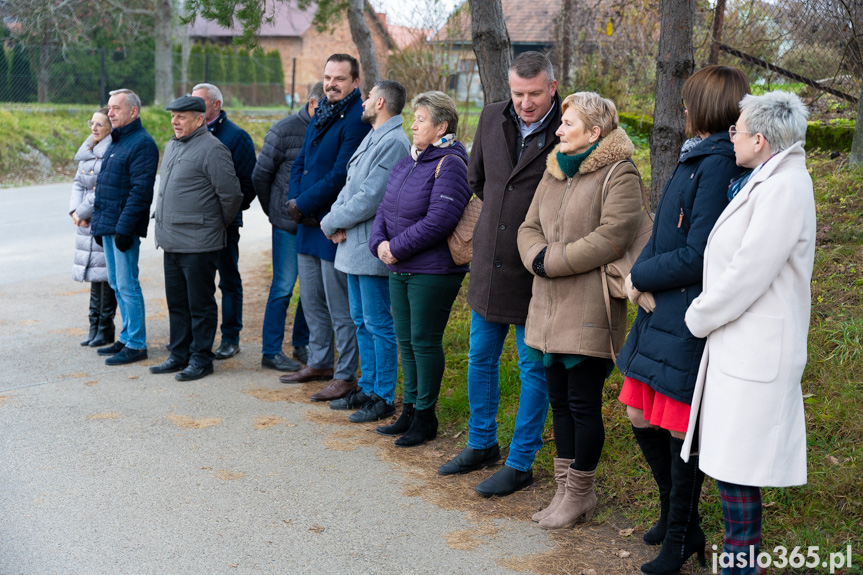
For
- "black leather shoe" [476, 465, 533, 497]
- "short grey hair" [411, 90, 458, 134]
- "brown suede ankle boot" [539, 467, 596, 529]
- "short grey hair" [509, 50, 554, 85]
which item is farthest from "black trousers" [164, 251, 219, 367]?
"brown suede ankle boot" [539, 467, 596, 529]

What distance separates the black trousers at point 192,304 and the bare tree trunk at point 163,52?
75.2 feet

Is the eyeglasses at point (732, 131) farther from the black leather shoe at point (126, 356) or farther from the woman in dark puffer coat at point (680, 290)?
the black leather shoe at point (126, 356)

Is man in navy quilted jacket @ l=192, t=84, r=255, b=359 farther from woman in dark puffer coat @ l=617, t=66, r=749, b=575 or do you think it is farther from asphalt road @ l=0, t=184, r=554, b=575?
woman in dark puffer coat @ l=617, t=66, r=749, b=575

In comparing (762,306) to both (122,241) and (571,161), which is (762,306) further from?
(122,241)

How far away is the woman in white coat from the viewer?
10.00 feet

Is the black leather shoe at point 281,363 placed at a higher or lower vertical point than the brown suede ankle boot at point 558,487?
lower

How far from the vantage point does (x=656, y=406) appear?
3523 millimetres

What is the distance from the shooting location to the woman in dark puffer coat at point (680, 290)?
3346mm

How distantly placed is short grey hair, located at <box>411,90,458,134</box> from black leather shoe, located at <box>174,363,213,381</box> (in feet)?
9.59

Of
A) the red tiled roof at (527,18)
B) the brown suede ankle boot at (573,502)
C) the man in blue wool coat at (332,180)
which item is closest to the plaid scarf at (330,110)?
the man in blue wool coat at (332,180)

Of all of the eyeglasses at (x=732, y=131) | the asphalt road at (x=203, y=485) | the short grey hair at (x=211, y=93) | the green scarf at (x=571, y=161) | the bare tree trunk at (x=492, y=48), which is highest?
the bare tree trunk at (x=492, y=48)

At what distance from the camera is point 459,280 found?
5.24 meters

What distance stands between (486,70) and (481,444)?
140 inches

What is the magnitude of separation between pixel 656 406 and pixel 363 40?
8878mm
